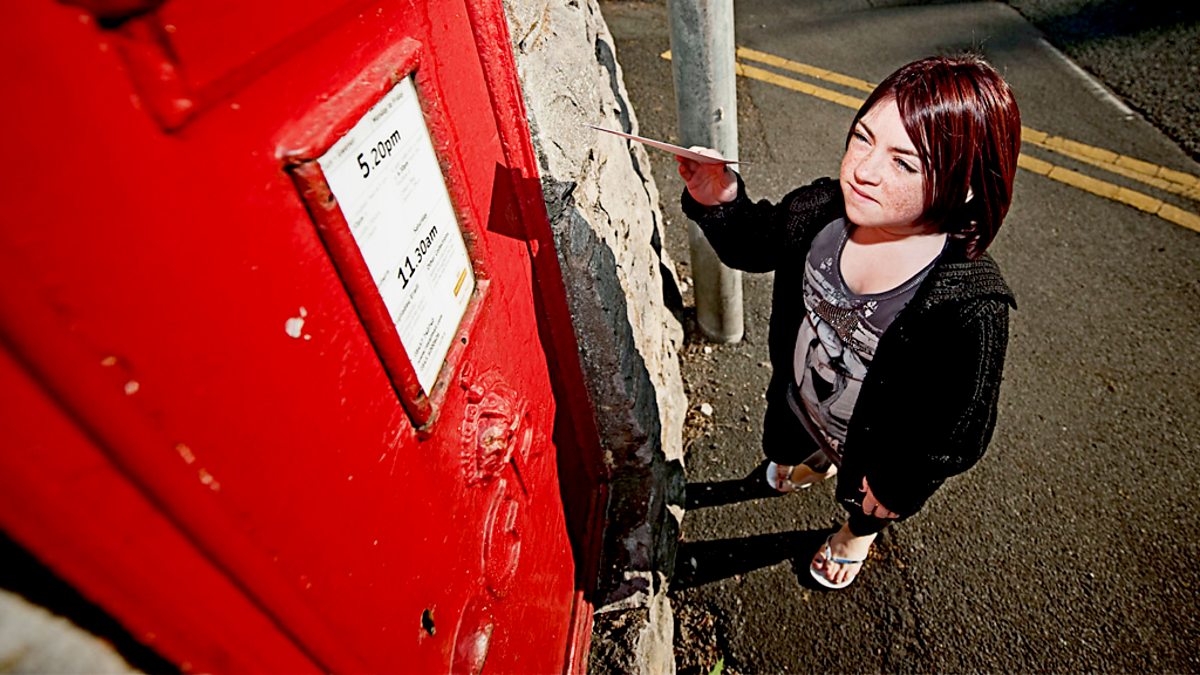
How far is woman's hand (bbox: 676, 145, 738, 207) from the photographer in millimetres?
1521

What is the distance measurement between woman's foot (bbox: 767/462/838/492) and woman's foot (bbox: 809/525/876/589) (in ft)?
0.77

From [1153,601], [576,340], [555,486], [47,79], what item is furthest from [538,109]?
[1153,601]

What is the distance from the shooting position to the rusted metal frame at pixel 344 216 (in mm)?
583

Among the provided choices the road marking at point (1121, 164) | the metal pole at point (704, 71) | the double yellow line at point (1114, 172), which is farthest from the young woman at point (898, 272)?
the road marking at point (1121, 164)

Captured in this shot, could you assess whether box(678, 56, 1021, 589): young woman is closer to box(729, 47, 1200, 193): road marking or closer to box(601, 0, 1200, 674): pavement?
box(601, 0, 1200, 674): pavement

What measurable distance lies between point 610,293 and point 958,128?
0.85 meters

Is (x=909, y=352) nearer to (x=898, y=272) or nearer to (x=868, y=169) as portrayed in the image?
(x=898, y=272)

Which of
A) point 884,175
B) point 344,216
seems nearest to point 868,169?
point 884,175

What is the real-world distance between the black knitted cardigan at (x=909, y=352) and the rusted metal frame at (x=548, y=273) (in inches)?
18.2

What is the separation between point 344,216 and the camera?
64 cm

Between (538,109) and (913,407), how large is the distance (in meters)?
1.06

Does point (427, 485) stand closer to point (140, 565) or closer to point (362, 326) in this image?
point (362, 326)

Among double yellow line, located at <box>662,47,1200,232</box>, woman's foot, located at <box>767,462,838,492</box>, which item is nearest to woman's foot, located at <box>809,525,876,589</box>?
woman's foot, located at <box>767,462,838,492</box>

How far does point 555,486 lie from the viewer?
148 centimetres
